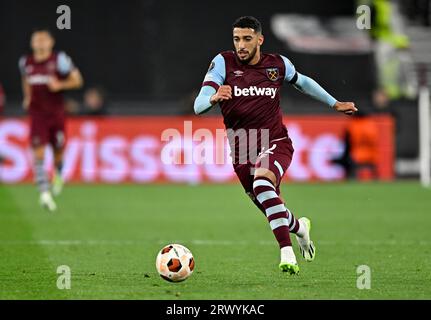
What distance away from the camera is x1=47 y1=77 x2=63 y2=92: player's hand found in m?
15.8

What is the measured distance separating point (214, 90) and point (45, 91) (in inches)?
299

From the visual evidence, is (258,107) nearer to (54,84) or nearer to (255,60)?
(255,60)

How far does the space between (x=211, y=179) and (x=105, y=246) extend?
9730 mm

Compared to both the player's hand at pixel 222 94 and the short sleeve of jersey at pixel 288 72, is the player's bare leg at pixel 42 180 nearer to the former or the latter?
the short sleeve of jersey at pixel 288 72

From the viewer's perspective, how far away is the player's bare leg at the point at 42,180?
15.3 meters

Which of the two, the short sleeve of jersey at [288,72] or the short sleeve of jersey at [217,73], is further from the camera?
the short sleeve of jersey at [288,72]

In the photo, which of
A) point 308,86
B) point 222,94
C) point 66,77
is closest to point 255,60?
point 308,86

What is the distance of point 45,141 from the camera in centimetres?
1609

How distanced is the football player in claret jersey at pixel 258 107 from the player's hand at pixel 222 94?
268mm

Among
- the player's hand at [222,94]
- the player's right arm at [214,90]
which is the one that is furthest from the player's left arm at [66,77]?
the player's hand at [222,94]

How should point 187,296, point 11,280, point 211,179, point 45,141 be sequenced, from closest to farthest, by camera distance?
point 187,296 → point 11,280 → point 45,141 → point 211,179

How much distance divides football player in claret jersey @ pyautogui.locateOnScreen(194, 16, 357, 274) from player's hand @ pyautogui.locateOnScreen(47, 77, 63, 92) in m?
6.82
